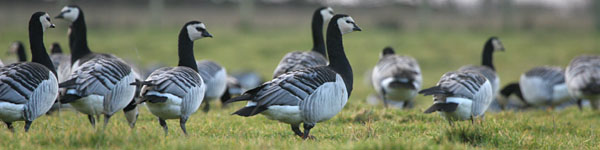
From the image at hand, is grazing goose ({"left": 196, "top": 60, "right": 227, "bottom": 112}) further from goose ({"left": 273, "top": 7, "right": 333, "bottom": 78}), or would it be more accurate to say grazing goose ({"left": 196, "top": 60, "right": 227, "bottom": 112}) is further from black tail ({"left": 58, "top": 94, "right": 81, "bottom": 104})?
black tail ({"left": 58, "top": 94, "right": 81, "bottom": 104})

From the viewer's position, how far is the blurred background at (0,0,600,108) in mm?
27672

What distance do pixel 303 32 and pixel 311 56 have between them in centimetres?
2520

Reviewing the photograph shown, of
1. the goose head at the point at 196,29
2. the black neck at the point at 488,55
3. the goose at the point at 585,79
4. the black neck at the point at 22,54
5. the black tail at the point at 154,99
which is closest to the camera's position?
the black tail at the point at 154,99

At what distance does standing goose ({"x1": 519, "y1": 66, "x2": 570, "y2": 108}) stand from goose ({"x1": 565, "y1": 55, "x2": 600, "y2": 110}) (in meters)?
1.58

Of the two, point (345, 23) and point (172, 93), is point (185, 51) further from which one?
point (345, 23)

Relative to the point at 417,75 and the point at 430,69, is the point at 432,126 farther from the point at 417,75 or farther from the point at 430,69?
the point at 430,69

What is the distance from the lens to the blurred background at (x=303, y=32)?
27672mm

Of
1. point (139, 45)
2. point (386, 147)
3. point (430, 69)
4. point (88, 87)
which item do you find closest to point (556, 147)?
point (386, 147)

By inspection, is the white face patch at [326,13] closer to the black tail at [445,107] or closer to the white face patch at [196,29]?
the white face patch at [196,29]

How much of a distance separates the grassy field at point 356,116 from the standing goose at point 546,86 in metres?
1.44

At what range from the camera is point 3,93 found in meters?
6.04

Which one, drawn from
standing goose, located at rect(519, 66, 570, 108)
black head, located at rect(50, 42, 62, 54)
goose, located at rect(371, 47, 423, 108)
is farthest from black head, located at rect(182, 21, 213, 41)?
standing goose, located at rect(519, 66, 570, 108)

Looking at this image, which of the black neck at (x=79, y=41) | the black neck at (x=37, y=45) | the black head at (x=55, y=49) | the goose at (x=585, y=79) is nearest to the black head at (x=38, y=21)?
the black neck at (x=37, y=45)

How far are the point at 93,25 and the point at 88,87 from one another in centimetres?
2962
